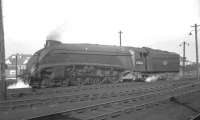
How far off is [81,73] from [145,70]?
351 inches

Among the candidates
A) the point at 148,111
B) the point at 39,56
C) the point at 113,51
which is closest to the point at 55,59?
the point at 39,56

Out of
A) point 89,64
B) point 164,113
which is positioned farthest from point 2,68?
point 164,113

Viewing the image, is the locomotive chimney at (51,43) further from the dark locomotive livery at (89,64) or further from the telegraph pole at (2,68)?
the telegraph pole at (2,68)

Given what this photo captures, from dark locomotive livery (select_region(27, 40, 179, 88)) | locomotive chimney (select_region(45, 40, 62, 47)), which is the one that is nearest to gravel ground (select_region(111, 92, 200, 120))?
dark locomotive livery (select_region(27, 40, 179, 88))

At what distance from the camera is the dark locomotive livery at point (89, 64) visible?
59.2ft

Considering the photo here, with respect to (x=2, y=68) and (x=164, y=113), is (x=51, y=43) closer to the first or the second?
(x=2, y=68)

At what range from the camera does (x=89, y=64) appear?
67.6 ft

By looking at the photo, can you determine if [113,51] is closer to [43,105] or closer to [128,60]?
[128,60]

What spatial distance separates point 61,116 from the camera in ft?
27.9

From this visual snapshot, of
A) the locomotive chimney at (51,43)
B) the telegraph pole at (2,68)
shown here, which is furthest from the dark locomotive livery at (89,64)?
the telegraph pole at (2,68)

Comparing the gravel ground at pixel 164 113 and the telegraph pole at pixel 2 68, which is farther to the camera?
the telegraph pole at pixel 2 68

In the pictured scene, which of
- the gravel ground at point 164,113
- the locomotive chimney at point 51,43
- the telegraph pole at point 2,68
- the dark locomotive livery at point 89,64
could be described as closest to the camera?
the gravel ground at point 164,113

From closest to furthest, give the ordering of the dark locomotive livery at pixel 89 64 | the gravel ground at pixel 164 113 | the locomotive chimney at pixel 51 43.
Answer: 1. the gravel ground at pixel 164 113
2. the dark locomotive livery at pixel 89 64
3. the locomotive chimney at pixel 51 43

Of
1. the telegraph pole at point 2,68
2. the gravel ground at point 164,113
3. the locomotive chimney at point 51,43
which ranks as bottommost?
the gravel ground at point 164,113
